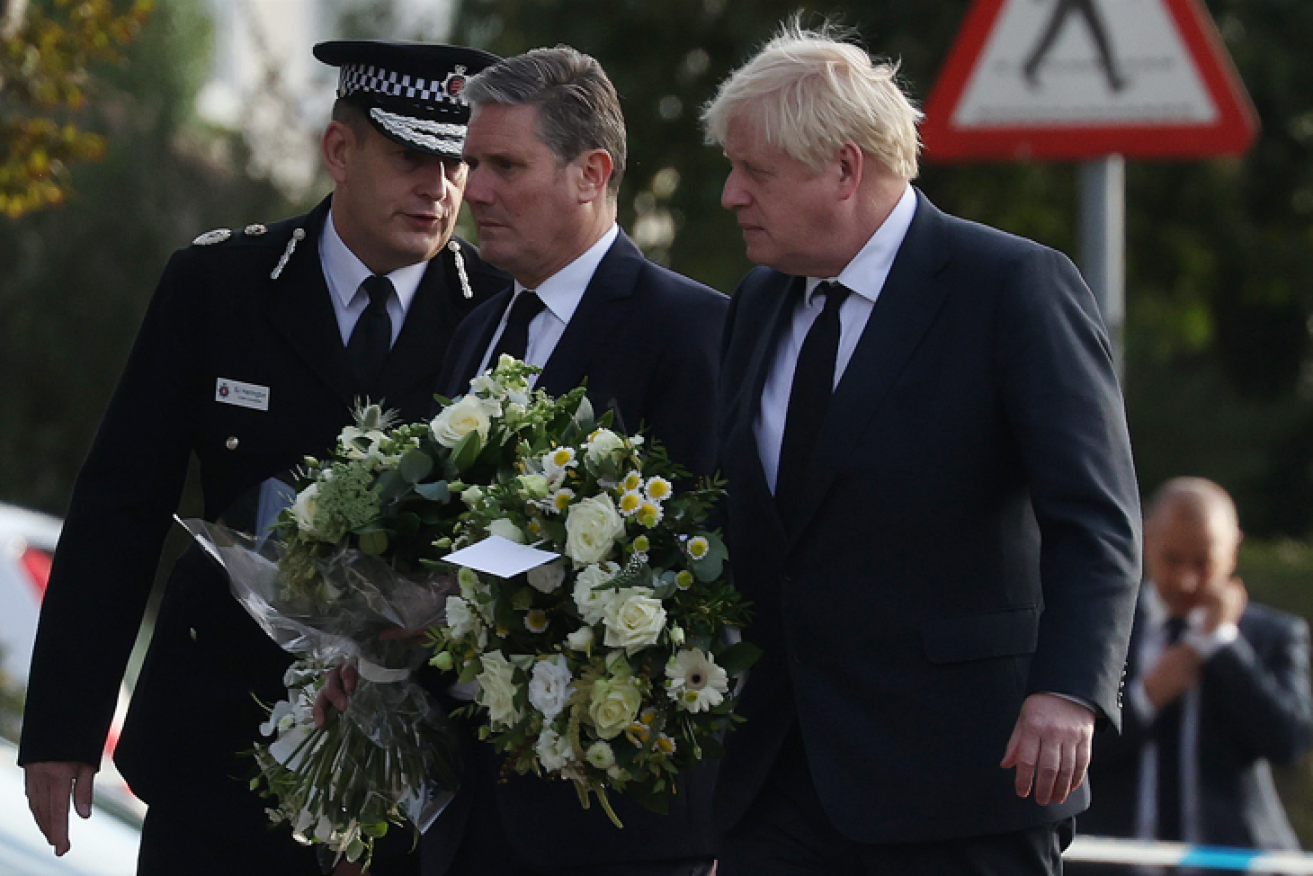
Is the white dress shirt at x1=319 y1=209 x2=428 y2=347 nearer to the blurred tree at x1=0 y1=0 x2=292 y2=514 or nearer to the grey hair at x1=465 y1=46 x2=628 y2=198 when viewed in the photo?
the grey hair at x1=465 y1=46 x2=628 y2=198

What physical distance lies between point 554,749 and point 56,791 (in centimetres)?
134

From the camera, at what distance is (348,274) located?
4.24 metres

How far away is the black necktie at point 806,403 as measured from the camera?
3.49 meters

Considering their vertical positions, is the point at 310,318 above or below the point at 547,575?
above

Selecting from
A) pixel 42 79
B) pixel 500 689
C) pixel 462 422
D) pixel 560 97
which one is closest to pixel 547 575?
pixel 500 689

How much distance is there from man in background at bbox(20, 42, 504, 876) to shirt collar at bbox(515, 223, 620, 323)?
0.41 metres

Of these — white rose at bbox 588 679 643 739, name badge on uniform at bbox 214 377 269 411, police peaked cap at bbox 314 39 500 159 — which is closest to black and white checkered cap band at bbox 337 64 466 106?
police peaked cap at bbox 314 39 500 159

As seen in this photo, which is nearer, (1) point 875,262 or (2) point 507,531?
(2) point 507,531

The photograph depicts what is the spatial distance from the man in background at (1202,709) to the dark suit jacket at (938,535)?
120 inches

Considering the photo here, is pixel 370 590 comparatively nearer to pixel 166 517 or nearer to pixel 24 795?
pixel 166 517

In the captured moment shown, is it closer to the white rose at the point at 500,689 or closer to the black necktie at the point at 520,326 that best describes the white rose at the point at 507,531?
the white rose at the point at 500,689

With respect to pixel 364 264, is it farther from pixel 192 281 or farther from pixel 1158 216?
pixel 1158 216

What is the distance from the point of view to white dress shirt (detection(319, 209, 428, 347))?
166 inches

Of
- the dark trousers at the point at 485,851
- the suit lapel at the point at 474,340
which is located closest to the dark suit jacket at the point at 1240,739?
the dark trousers at the point at 485,851
